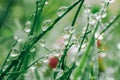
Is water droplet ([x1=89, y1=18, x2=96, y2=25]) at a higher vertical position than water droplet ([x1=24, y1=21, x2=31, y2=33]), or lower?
lower

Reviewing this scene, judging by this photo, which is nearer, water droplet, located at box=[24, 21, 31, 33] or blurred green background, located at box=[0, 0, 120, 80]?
water droplet, located at box=[24, 21, 31, 33]

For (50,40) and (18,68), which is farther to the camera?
(50,40)

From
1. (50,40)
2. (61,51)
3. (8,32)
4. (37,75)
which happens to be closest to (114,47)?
(50,40)

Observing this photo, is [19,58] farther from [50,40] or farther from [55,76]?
[50,40]

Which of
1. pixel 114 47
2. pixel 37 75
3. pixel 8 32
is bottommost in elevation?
pixel 114 47

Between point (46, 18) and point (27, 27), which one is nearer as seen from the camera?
point (27, 27)

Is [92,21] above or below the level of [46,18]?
above

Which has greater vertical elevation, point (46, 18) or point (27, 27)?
point (27, 27)

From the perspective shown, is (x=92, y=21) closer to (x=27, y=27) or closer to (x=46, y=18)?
(x=27, y=27)

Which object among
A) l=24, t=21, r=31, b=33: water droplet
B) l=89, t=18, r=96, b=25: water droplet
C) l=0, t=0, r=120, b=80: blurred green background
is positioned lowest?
l=0, t=0, r=120, b=80: blurred green background

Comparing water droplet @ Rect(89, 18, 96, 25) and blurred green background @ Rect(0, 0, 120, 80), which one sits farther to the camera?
blurred green background @ Rect(0, 0, 120, 80)

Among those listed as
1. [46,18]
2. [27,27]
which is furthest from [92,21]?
[46,18]
